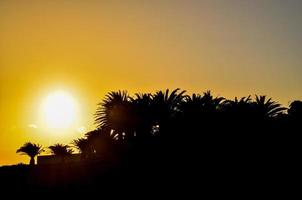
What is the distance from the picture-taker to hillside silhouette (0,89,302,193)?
34469 mm

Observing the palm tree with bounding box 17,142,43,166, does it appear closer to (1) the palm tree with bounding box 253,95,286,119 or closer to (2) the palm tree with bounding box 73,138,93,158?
(2) the palm tree with bounding box 73,138,93,158

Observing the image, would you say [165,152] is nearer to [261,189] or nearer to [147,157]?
[147,157]

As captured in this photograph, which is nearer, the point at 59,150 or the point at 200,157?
the point at 200,157

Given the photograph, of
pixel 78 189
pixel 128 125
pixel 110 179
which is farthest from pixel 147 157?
pixel 128 125

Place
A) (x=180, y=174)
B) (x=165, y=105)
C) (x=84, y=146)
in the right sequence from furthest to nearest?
(x=84, y=146) < (x=165, y=105) < (x=180, y=174)

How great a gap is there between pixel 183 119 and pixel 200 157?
5.19 meters

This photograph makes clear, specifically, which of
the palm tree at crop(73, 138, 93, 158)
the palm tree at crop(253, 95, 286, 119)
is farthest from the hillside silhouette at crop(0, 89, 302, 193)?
the palm tree at crop(73, 138, 93, 158)

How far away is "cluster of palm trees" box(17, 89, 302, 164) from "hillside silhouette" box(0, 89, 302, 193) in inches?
3.4

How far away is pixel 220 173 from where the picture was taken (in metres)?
35.1

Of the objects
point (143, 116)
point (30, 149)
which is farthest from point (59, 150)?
point (143, 116)

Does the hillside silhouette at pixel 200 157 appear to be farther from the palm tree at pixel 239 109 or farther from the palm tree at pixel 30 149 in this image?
the palm tree at pixel 30 149

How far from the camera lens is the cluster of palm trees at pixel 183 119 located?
125 feet

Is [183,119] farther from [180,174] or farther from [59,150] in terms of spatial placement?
[59,150]

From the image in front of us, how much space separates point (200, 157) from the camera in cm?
3722
